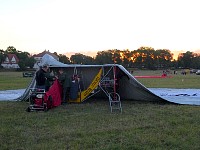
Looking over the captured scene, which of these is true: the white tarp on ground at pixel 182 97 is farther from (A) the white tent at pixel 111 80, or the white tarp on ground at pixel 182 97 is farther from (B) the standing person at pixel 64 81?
(B) the standing person at pixel 64 81

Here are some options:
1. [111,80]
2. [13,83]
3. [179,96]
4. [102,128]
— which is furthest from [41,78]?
[13,83]

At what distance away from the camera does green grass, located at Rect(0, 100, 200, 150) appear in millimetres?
5489

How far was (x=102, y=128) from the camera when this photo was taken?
6.83 m

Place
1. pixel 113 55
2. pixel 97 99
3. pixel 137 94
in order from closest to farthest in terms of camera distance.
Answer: pixel 137 94
pixel 97 99
pixel 113 55

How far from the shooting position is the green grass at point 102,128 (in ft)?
18.0

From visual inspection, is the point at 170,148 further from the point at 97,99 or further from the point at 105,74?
the point at 97,99

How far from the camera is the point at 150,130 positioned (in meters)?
6.51

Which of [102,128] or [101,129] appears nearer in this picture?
[101,129]

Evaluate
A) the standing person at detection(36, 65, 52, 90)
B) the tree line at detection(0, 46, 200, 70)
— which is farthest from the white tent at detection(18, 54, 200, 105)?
the tree line at detection(0, 46, 200, 70)

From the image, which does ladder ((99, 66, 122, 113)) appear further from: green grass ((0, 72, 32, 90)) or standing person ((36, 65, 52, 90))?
green grass ((0, 72, 32, 90))

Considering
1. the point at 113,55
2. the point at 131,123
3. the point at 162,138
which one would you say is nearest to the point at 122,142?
the point at 162,138

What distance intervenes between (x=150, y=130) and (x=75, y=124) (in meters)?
1.73

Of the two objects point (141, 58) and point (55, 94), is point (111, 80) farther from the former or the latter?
point (141, 58)

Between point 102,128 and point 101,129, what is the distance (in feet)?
0.38
